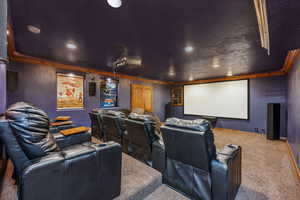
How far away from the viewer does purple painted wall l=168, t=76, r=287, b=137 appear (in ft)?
16.0

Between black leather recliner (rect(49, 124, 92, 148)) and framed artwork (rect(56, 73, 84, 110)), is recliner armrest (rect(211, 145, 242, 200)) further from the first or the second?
framed artwork (rect(56, 73, 84, 110))

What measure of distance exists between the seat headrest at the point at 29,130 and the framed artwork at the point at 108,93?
448cm

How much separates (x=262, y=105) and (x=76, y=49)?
272 inches

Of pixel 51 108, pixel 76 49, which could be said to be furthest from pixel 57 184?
pixel 51 108

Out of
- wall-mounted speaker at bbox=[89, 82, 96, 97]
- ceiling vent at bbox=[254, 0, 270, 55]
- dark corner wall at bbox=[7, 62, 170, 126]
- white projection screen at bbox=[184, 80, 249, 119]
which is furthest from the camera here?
white projection screen at bbox=[184, 80, 249, 119]

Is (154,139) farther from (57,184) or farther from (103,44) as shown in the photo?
(103,44)

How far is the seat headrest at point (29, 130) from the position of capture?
106cm

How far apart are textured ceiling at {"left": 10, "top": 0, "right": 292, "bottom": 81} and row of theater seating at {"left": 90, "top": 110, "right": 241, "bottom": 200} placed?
58.5 inches

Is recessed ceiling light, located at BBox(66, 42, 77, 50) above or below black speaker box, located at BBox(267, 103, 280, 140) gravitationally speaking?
above

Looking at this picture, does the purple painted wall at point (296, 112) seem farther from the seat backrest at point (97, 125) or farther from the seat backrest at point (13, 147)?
the seat backrest at point (97, 125)

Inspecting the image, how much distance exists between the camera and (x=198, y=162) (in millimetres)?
1541

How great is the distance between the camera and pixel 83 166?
1.19 metres

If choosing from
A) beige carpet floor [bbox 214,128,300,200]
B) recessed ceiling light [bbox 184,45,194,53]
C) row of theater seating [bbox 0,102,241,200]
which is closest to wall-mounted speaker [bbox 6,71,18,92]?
row of theater seating [bbox 0,102,241,200]

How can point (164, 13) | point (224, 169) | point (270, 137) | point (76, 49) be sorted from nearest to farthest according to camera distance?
point (224, 169) → point (164, 13) → point (76, 49) → point (270, 137)
